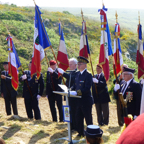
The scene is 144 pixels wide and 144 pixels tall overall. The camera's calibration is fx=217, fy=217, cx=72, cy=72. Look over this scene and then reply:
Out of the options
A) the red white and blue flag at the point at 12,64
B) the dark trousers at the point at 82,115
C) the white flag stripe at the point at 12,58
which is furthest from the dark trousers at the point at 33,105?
the dark trousers at the point at 82,115

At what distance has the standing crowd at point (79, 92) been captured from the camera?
471 cm

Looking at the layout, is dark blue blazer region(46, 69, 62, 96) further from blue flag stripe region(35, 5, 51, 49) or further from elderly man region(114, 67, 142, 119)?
elderly man region(114, 67, 142, 119)

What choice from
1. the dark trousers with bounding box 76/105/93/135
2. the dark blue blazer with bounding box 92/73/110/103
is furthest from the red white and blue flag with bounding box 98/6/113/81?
the dark trousers with bounding box 76/105/93/135

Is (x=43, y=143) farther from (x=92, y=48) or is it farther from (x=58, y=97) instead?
(x=92, y=48)

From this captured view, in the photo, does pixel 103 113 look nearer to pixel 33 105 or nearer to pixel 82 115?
pixel 82 115

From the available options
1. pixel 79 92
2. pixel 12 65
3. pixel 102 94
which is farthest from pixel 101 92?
pixel 12 65

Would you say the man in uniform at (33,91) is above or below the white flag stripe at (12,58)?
below

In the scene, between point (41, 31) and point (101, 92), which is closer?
point (41, 31)

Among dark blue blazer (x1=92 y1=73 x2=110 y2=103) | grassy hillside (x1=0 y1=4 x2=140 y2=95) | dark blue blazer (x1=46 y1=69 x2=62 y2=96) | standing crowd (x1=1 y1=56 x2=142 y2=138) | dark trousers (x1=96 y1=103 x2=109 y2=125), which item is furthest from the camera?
grassy hillside (x1=0 y1=4 x2=140 y2=95)

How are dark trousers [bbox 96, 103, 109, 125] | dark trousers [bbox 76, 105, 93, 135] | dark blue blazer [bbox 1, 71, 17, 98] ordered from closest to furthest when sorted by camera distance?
dark trousers [bbox 76, 105, 93, 135], dark trousers [bbox 96, 103, 109, 125], dark blue blazer [bbox 1, 71, 17, 98]

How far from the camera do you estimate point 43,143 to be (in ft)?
15.2

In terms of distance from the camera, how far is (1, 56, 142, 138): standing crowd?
4.71 m

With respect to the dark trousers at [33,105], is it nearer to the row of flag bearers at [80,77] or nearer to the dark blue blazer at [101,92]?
the row of flag bearers at [80,77]

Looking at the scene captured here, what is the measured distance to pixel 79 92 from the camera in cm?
451
